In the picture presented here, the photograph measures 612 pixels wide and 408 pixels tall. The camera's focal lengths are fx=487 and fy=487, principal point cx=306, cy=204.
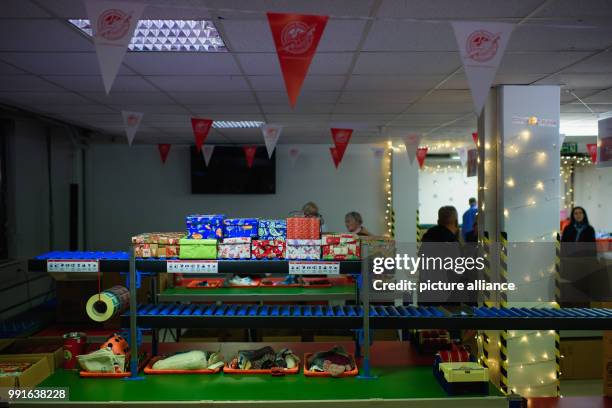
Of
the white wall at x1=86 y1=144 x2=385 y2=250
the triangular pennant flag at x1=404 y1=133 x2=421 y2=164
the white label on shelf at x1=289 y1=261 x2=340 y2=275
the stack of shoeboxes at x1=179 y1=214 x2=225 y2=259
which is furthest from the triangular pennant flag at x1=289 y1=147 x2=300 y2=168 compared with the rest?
the white label on shelf at x1=289 y1=261 x2=340 y2=275

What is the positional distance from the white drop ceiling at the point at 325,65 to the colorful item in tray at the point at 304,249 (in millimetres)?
1457

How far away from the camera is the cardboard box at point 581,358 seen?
17.6 ft

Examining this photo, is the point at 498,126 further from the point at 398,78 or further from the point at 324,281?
the point at 324,281

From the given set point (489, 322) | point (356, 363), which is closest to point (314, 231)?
point (356, 363)

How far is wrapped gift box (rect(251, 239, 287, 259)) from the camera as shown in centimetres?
317

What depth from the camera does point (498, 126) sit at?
5.30 meters

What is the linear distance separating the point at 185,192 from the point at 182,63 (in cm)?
812

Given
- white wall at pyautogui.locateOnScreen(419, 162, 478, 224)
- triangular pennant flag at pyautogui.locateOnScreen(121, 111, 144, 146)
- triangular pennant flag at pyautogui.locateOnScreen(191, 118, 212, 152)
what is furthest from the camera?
white wall at pyautogui.locateOnScreen(419, 162, 478, 224)

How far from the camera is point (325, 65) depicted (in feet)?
14.7

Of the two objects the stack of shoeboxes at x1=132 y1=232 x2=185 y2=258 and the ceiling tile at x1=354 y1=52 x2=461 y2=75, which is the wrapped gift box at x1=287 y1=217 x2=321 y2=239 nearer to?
the stack of shoeboxes at x1=132 y1=232 x2=185 y2=258

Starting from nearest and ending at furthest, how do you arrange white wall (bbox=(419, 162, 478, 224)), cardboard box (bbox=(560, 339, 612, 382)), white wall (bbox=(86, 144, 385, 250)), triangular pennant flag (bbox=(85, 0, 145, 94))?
triangular pennant flag (bbox=(85, 0, 145, 94))
cardboard box (bbox=(560, 339, 612, 382))
white wall (bbox=(86, 144, 385, 250))
white wall (bbox=(419, 162, 478, 224))

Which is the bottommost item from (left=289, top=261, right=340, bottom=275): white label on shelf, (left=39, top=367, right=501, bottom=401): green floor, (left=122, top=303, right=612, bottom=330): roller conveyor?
(left=39, top=367, right=501, bottom=401): green floor

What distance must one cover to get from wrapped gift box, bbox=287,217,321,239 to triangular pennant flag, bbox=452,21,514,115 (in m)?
1.32

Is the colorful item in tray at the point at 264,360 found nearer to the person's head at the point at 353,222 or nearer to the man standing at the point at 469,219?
the person's head at the point at 353,222
